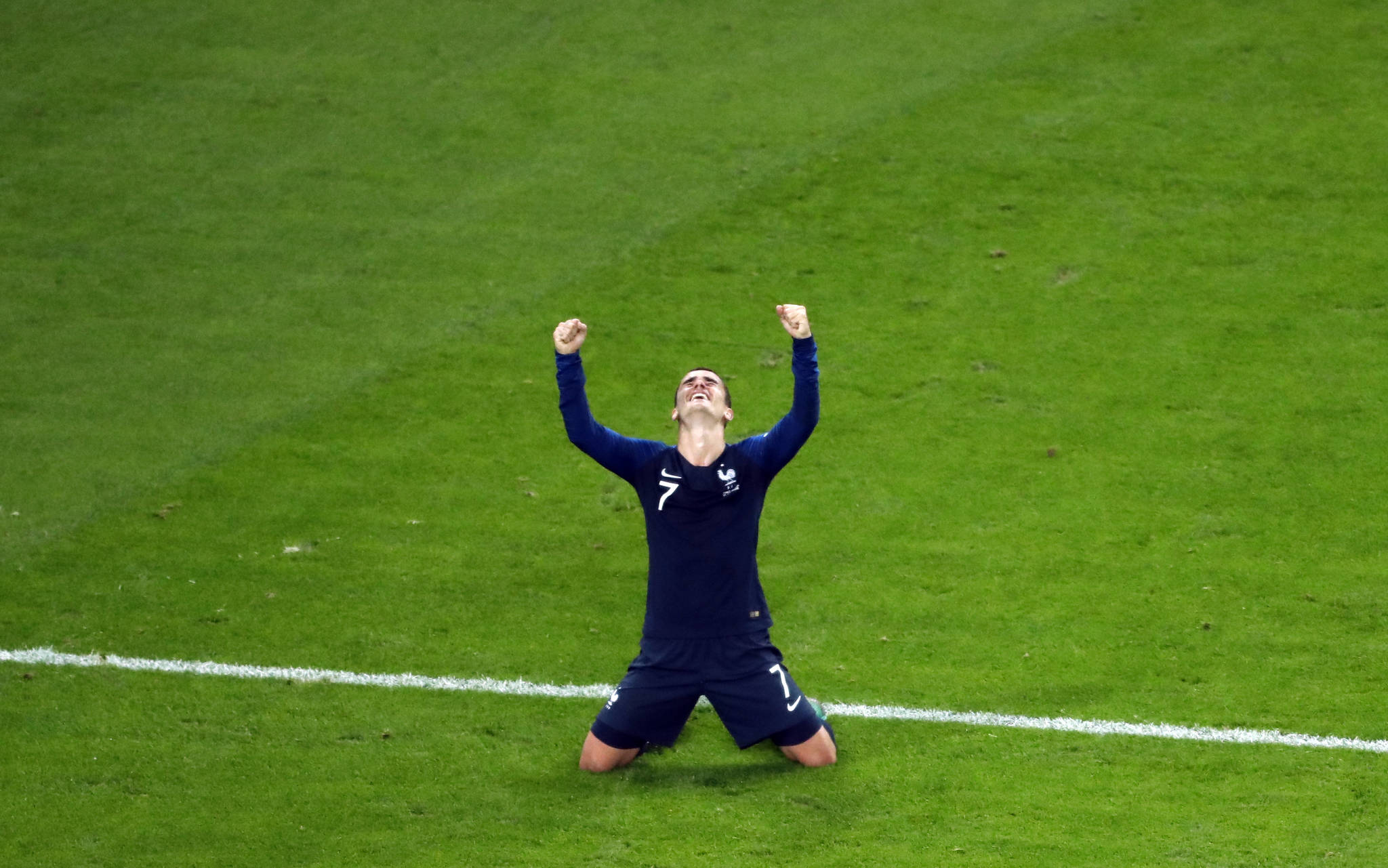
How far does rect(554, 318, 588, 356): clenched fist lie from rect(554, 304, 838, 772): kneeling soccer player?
11mm

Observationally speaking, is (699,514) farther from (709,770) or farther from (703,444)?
(709,770)

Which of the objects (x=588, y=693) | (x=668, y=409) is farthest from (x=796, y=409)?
(x=668, y=409)

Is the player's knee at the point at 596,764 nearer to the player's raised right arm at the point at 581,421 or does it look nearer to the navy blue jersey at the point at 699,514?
the navy blue jersey at the point at 699,514

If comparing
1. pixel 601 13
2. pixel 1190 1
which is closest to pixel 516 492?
pixel 601 13

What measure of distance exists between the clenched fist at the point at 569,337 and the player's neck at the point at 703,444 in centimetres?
62

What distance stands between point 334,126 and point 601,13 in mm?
3044

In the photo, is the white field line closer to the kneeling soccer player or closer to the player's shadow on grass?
the player's shadow on grass

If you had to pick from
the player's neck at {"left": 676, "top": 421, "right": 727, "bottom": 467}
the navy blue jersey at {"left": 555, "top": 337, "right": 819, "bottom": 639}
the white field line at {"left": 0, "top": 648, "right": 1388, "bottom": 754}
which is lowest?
the white field line at {"left": 0, "top": 648, "right": 1388, "bottom": 754}

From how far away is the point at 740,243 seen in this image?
39.6 feet

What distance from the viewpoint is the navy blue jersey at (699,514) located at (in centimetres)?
706

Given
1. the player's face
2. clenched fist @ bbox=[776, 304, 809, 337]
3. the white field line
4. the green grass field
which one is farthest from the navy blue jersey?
the white field line

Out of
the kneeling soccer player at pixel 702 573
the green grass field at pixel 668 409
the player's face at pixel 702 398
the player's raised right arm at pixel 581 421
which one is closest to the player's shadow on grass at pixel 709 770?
the green grass field at pixel 668 409

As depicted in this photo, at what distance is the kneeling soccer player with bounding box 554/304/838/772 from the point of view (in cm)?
707

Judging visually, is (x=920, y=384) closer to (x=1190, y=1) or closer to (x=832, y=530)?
(x=832, y=530)
